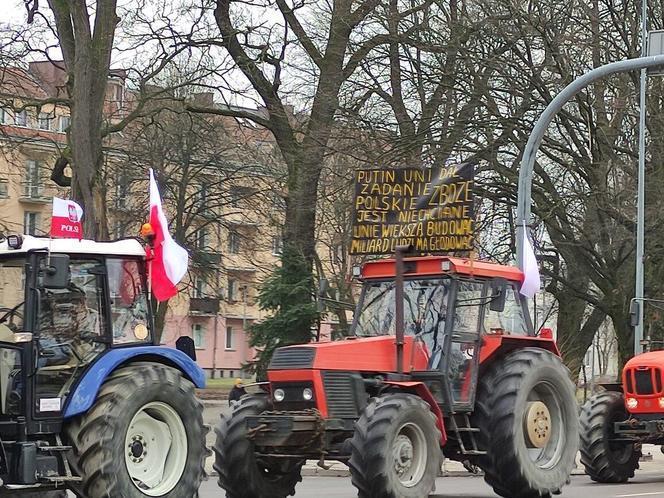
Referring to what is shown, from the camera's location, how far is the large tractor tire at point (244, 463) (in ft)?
42.5

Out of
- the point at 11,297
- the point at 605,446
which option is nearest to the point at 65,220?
the point at 11,297

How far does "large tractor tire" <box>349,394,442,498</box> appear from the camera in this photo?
39.5 feet

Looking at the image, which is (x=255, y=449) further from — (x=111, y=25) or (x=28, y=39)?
(x=28, y=39)

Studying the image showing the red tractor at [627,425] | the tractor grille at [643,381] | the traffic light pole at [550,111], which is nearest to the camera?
the traffic light pole at [550,111]

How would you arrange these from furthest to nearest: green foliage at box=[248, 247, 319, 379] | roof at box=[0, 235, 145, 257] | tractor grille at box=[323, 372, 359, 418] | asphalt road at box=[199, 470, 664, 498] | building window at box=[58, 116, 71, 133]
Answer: building window at box=[58, 116, 71, 133] < green foliage at box=[248, 247, 319, 379] < asphalt road at box=[199, 470, 664, 498] < tractor grille at box=[323, 372, 359, 418] < roof at box=[0, 235, 145, 257]

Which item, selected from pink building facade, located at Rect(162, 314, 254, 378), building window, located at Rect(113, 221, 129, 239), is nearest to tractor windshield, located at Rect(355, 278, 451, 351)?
building window, located at Rect(113, 221, 129, 239)

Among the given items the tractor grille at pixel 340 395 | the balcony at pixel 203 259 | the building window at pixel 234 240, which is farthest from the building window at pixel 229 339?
the tractor grille at pixel 340 395

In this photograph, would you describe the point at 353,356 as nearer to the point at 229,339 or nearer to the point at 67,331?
the point at 67,331

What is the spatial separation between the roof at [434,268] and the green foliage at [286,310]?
499 inches

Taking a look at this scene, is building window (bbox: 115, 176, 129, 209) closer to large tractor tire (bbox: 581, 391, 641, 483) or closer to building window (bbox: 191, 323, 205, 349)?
large tractor tire (bbox: 581, 391, 641, 483)

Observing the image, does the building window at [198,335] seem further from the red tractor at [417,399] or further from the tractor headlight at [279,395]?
the tractor headlight at [279,395]

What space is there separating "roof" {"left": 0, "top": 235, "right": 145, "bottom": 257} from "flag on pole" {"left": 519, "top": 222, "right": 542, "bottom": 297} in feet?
16.4

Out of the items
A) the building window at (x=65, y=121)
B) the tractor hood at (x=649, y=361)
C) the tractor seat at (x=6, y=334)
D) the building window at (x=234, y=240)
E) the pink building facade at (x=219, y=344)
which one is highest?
the building window at (x=65, y=121)

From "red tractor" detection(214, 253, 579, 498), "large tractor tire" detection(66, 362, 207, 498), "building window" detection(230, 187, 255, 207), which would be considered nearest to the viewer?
"large tractor tire" detection(66, 362, 207, 498)
